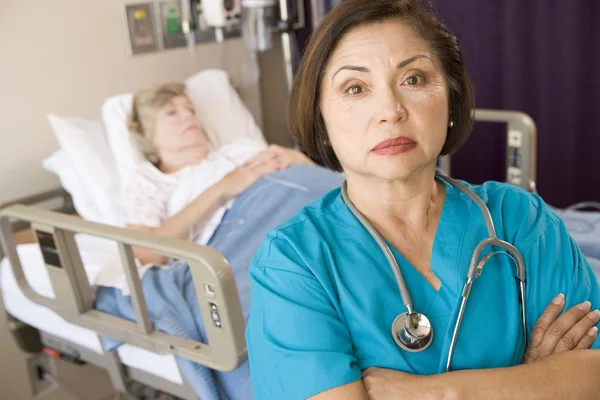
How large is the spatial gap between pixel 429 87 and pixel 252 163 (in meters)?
1.31

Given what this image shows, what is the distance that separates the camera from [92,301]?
195cm

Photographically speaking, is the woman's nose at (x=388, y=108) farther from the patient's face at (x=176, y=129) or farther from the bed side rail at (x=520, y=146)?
the patient's face at (x=176, y=129)

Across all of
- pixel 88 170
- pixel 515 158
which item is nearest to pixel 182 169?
pixel 88 170

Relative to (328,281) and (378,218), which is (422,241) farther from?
(328,281)

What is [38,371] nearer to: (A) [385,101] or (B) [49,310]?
(B) [49,310]

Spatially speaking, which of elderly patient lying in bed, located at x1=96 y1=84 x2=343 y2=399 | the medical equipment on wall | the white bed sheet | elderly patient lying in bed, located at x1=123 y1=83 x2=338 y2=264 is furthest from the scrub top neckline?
the medical equipment on wall

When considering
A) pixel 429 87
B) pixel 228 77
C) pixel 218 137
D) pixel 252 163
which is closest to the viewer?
pixel 429 87

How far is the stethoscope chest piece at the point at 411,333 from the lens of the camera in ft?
3.50

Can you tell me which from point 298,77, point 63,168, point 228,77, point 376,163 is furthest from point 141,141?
point 376,163

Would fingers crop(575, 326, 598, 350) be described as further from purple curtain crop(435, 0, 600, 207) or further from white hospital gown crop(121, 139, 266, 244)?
purple curtain crop(435, 0, 600, 207)

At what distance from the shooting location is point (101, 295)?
6.44 ft

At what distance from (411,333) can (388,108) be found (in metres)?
0.35

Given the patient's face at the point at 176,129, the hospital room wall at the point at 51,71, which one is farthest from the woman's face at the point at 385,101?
the hospital room wall at the point at 51,71

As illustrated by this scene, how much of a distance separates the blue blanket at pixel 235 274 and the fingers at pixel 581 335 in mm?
762
